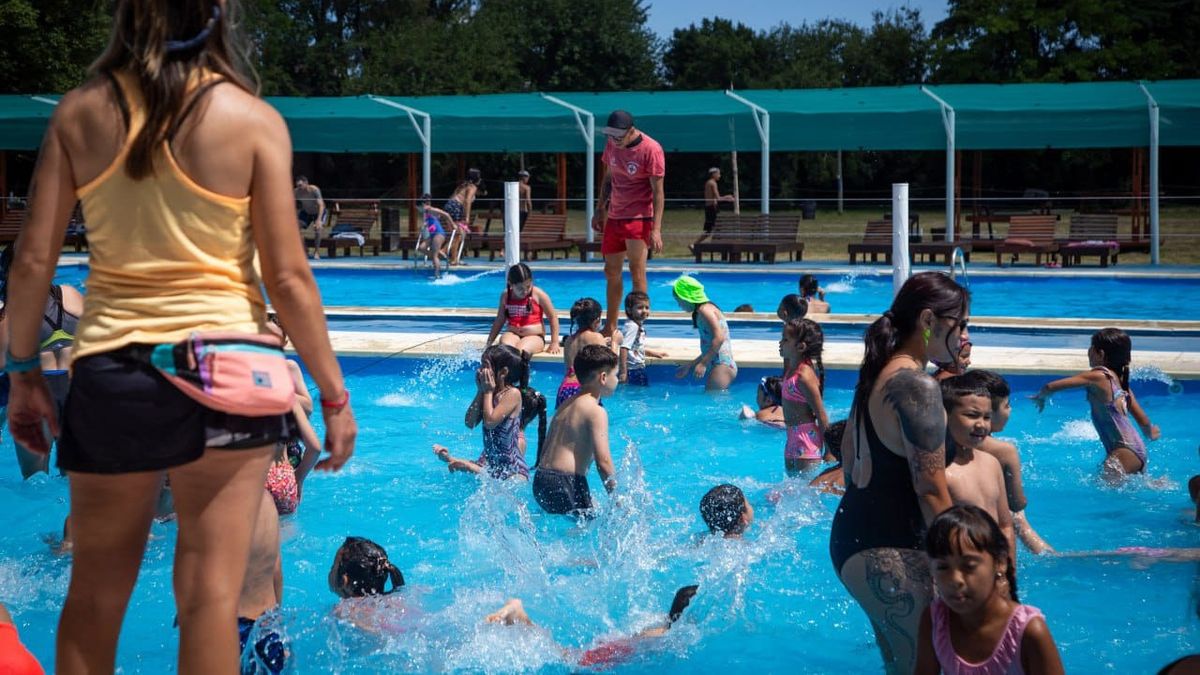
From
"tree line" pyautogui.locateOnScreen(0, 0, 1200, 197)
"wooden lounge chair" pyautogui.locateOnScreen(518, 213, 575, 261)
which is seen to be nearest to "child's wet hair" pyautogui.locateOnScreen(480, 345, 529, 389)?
"wooden lounge chair" pyautogui.locateOnScreen(518, 213, 575, 261)

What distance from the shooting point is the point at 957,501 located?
13.4ft

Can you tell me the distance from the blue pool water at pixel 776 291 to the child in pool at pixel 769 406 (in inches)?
307

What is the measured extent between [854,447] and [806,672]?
184 cm

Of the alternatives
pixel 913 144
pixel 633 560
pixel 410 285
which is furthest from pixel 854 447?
pixel 913 144

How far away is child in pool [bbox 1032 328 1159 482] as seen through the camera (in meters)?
7.30

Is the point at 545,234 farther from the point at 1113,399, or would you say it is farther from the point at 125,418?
the point at 125,418

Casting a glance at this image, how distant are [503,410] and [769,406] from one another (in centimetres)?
282

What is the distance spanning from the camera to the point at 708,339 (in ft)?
33.4

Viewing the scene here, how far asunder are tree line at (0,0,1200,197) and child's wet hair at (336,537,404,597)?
1221 inches

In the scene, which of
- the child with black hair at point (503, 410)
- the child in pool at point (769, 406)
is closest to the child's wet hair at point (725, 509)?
the child with black hair at point (503, 410)

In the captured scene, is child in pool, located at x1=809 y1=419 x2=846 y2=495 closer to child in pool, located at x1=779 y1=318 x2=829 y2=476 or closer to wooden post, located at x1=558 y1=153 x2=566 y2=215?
child in pool, located at x1=779 y1=318 x2=829 y2=476

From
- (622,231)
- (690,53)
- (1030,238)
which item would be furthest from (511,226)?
(690,53)

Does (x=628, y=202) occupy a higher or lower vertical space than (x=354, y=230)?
lower

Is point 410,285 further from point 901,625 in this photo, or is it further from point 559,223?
point 901,625
